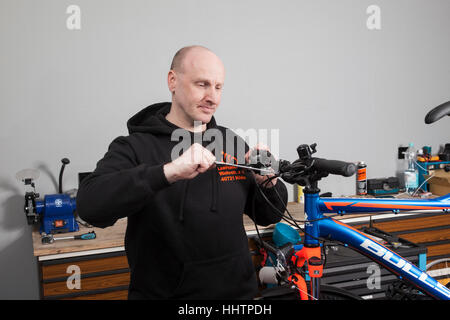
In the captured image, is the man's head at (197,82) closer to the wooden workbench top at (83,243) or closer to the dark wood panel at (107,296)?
the wooden workbench top at (83,243)

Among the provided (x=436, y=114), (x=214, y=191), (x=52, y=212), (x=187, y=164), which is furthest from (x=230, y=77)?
(x=187, y=164)

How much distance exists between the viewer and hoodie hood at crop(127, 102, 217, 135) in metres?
1.21

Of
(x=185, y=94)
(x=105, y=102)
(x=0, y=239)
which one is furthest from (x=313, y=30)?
(x=0, y=239)

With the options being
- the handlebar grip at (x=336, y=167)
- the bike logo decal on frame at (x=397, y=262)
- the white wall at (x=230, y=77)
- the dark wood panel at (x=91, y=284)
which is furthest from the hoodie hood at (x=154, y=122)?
the white wall at (x=230, y=77)

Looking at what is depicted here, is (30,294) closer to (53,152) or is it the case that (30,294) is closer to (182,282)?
(53,152)

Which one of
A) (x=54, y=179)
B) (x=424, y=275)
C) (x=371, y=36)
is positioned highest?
(x=371, y=36)

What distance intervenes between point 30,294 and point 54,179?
724 millimetres

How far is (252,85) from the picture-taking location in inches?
104

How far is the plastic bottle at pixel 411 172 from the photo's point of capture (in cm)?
289

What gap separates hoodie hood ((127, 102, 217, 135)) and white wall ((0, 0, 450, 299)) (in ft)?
3.56

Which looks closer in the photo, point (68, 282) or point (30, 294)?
point (68, 282)

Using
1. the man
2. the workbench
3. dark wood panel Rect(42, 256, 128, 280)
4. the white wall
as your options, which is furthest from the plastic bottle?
dark wood panel Rect(42, 256, 128, 280)

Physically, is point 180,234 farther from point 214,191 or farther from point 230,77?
point 230,77

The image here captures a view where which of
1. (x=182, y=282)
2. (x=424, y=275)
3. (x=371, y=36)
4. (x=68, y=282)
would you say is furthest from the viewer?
(x=371, y=36)
